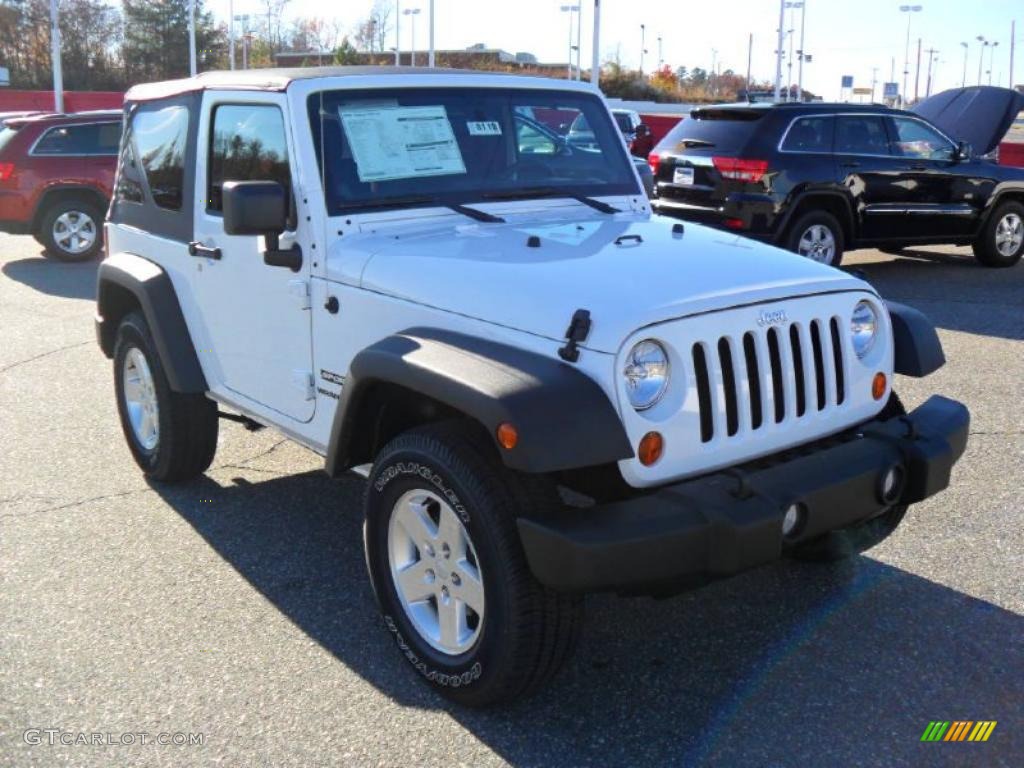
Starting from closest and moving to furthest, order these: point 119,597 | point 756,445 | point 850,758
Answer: point 850,758
point 756,445
point 119,597

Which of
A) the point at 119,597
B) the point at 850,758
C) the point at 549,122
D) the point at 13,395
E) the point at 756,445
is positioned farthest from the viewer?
the point at 13,395

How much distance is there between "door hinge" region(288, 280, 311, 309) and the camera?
408 centimetres

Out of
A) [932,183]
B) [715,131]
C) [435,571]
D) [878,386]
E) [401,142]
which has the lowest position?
[435,571]

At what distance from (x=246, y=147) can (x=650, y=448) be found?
233cm

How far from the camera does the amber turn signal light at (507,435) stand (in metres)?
2.90

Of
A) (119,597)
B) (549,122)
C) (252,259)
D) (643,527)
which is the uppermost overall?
(549,122)

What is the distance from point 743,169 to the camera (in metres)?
10.6

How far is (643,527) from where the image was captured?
115 inches

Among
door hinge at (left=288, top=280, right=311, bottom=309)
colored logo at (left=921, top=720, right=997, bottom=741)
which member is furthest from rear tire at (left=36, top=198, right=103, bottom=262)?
colored logo at (left=921, top=720, right=997, bottom=741)

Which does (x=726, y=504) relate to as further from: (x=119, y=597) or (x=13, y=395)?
(x=13, y=395)

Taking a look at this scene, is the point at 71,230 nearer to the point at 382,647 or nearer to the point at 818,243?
the point at 818,243

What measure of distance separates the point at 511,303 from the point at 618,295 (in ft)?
1.06

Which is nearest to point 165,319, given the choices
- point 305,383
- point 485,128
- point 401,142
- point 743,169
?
point 305,383

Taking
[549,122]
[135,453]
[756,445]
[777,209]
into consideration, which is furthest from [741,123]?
[756,445]
